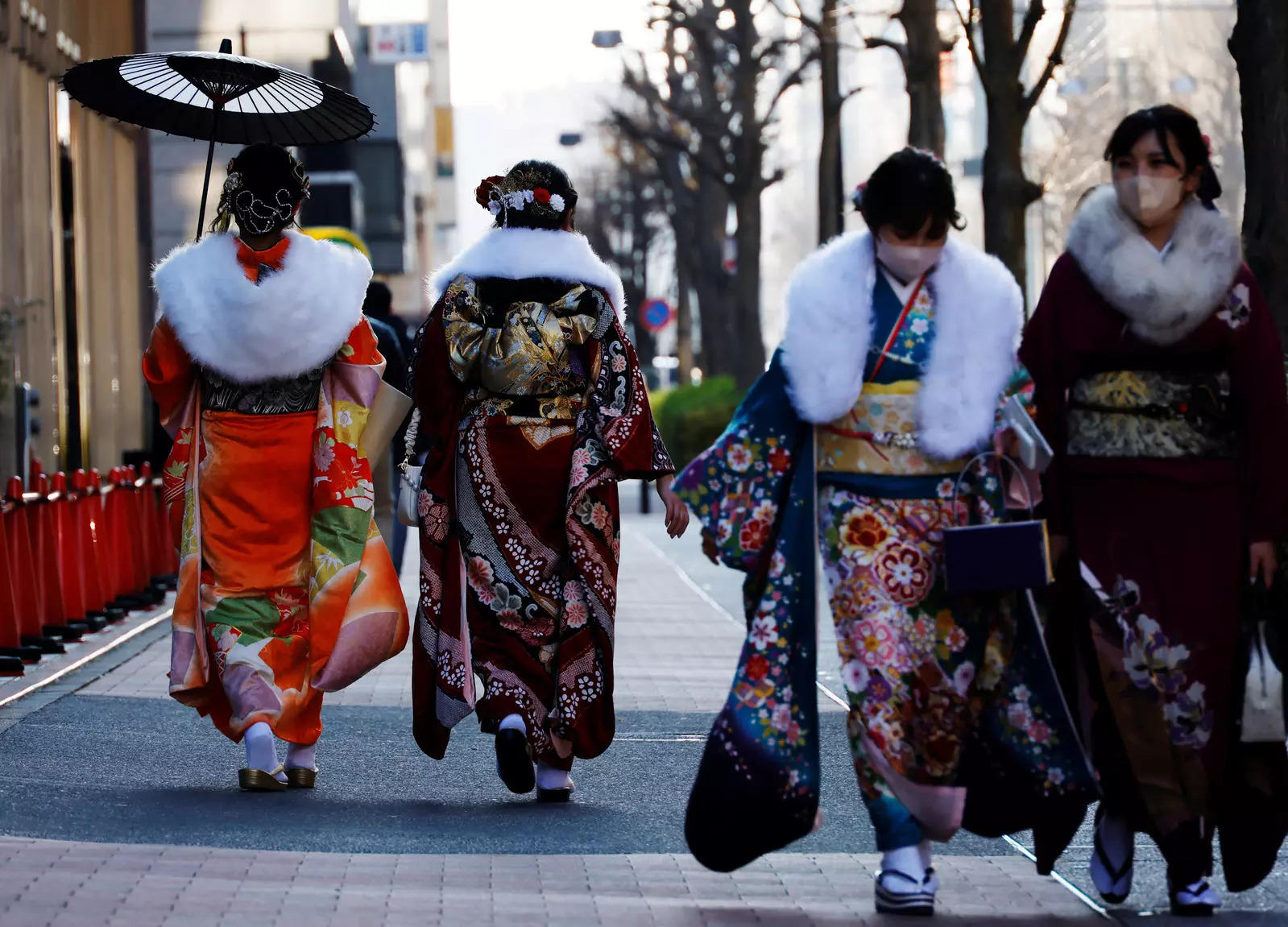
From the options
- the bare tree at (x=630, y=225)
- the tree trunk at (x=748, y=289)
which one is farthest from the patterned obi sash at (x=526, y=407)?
the bare tree at (x=630, y=225)

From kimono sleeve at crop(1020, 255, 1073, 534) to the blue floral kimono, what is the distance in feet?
0.27

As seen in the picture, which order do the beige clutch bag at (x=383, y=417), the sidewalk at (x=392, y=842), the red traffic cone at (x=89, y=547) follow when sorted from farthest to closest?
the red traffic cone at (x=89, y=547) < the beige clutch bag at (x=383, y=417) < the sidewalk at (x=392, y=842)

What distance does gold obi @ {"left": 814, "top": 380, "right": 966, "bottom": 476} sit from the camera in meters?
5.06

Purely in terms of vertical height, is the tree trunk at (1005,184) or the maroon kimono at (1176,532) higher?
the tree trunk at (1005,184)

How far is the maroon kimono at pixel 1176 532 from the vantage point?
195 inches

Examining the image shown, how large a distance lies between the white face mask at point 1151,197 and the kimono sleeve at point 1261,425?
0.25 metres

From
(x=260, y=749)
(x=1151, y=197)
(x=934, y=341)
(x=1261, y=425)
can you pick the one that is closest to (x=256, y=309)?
(x=260, y=749)

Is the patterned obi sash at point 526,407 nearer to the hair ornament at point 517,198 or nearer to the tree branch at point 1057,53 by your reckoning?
the hair ornament at point 517,198

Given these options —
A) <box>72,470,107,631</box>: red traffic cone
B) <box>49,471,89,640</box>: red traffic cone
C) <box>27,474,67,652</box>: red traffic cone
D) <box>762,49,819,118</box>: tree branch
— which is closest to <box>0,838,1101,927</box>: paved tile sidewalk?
<box>27,474,67,652</box>: red traffic cone

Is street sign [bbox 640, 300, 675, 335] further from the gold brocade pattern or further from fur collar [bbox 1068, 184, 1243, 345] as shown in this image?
fur collar [bbox 1068, 184, 1243, 345]

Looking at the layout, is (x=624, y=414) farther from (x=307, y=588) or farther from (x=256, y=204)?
(x=256, y=204)

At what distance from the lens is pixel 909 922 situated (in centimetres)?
480

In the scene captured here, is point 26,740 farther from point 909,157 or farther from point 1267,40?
point 1267,40

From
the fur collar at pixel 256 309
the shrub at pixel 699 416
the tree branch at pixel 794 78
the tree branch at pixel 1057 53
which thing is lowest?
the shrub at pixel 699 416
